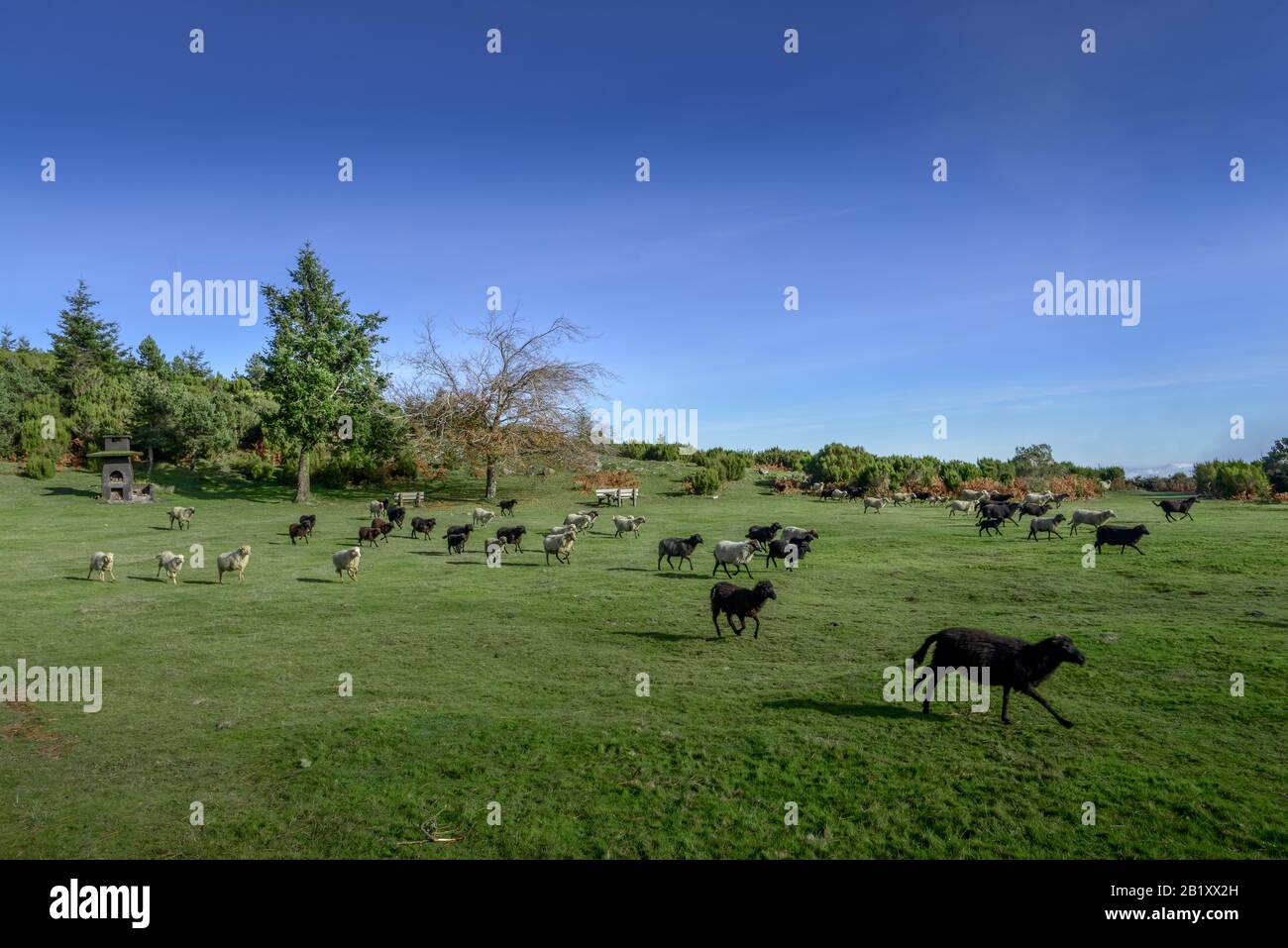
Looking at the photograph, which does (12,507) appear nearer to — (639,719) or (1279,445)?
(639,719)

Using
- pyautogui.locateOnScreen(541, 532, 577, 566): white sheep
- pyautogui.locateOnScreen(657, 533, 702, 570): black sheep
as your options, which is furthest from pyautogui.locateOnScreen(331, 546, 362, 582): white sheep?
pyautogui.locateOnScreen(657, 533, 702, 570): black sheep

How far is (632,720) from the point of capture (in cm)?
1044

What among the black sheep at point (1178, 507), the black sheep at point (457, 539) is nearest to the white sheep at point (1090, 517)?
the black sheep at point (1178, 507)

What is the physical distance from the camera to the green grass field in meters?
7.38

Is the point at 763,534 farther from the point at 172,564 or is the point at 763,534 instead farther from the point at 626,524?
the point at 172,564

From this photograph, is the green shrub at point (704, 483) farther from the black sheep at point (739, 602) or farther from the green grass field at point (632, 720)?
the black sheep at point (739, 602)

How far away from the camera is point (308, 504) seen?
150 feet

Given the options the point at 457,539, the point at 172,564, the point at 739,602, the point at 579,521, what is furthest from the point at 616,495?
the point at 739,602

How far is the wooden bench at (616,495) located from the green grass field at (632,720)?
22577 millimetres

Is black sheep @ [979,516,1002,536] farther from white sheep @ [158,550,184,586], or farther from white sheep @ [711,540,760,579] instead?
white sheep @ [158,550,184,586]

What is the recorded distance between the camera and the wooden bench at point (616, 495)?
45.2 metres

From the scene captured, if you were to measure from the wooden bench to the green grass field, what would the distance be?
22577mm
